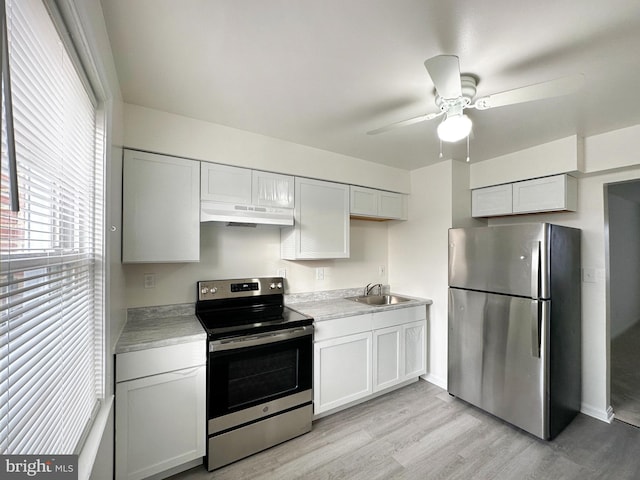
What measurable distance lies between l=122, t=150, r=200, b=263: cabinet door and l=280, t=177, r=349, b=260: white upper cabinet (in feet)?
2.72

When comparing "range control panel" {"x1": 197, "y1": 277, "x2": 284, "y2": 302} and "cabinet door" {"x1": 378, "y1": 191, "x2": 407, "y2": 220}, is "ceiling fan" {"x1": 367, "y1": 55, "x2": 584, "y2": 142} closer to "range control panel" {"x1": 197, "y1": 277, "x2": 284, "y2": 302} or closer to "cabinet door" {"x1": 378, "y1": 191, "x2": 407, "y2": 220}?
"cabinet door" {"x1": 378, "y1": 191, "x2": 407, "y2": 220}

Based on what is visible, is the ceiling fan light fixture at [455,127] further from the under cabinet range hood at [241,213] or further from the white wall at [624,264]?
the white wall at [624,264]

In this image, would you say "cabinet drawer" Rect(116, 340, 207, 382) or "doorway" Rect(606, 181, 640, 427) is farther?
"doorway" Rect(606, 181, 640, 427)

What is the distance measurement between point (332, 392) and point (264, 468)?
73cm

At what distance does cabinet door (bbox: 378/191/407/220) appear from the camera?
3.08 meters

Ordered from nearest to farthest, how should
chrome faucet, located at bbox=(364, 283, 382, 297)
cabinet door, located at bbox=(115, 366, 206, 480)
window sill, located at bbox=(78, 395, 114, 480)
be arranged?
window sill, located at bbox=(78, 395, 114, 480) → cabinet door, located at bbox=(115, 366, 206, 480) → chrome faucet, located at bbox=(364, 283, 382, 297)

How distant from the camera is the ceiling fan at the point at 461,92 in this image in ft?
3.79

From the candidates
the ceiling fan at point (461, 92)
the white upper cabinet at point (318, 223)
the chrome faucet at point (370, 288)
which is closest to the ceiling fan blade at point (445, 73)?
the ceiling fan at point (461, 92)

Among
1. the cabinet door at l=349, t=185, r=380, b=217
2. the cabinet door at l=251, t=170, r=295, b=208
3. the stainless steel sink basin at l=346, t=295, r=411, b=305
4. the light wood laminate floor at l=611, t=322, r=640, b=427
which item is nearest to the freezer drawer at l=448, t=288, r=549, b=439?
the stainless steel sink basin at l=346, t=295, r=411, b=305

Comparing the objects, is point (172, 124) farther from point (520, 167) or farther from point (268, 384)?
point (520, 167)

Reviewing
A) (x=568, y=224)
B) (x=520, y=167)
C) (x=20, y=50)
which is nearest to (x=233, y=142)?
(x=20, y=50)

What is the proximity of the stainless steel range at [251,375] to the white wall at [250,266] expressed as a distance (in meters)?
0.15

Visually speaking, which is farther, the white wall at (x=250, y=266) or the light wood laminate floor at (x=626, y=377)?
the light wood laminate floor at (x=626, y=377)

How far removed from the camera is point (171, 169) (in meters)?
1.97
